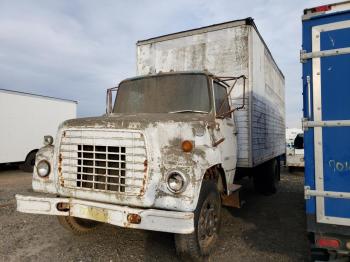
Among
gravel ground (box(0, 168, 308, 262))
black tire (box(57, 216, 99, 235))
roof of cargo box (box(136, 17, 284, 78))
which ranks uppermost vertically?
roof of cargo box (box(136, 17, 284, 78))

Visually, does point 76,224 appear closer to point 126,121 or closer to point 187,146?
point 126,121

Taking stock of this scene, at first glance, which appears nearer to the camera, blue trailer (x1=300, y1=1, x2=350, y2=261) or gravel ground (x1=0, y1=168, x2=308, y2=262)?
blue trailer (x1=300, y1=1, x2=350, y2=261)

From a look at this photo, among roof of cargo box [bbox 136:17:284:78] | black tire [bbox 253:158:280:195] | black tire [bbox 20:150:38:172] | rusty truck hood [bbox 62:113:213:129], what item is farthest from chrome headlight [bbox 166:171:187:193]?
black tire [bbox 20:150:38:172]

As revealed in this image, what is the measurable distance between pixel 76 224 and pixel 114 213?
5.29ft

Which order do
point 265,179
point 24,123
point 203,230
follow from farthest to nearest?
point 24,123, point 265,179, point 203,230

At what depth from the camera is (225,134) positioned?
5109 mm

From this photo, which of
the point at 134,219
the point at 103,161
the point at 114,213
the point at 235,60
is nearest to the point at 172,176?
the point at 134,219

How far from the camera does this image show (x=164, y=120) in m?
3.91

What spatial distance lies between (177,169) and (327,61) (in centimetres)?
194

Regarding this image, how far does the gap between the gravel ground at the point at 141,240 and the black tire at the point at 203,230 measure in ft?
0.99

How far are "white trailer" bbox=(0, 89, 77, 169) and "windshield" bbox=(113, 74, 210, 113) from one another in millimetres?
8448

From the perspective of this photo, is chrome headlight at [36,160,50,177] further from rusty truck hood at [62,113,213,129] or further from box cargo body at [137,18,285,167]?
box cargo body at [137,18,285,167]

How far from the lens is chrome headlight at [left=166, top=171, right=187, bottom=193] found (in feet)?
11.5

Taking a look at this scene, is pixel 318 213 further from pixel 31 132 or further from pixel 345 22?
pixel 31 132
